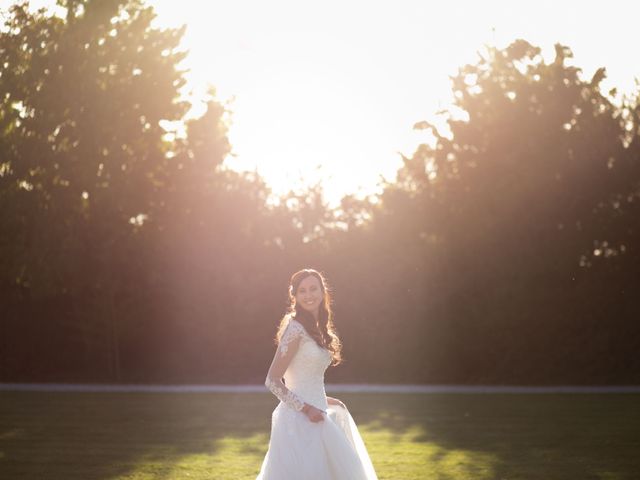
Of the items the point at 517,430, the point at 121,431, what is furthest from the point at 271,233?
the point at 517,430

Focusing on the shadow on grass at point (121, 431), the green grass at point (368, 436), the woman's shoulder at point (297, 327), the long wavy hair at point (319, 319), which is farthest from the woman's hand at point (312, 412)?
the shadow on grass at point (121, 431)

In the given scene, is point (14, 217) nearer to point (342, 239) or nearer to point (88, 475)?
point (342, 239)

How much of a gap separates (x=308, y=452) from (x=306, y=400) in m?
0.36

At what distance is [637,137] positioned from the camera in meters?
27.8

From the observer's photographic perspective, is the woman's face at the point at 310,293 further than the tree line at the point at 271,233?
No

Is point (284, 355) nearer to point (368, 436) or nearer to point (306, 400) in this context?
point (306, 400)

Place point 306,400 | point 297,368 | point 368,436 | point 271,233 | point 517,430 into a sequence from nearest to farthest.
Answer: point 297,368 < point 306,400 < point 368,436 < point 517,430 < point 271,233

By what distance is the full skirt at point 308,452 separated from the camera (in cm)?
824

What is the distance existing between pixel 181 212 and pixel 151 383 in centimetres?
440

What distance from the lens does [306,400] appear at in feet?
27.4

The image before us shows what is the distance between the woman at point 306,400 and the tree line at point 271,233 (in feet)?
62.7

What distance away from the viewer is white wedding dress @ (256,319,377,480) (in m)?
8.16

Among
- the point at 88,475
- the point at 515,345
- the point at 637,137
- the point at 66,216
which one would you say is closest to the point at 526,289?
the point at 515,345

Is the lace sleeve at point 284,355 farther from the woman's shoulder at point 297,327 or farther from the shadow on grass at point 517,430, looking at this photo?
the shadow on grass at point 517,430
